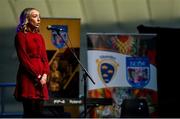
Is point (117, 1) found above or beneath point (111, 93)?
above

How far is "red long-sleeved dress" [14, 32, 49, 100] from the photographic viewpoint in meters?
3.92

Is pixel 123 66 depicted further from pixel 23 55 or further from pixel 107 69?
pixel 23 55

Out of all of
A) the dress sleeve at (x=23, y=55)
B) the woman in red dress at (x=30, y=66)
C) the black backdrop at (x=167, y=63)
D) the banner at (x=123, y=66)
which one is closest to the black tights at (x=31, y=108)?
the woman in red dress at (x=30, y=66)

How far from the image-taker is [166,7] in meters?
8.01

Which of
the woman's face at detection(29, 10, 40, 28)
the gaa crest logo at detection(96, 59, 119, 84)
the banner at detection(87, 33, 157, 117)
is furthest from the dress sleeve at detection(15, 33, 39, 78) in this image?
the gaa crest logo at detection(96, 59, 119, 84)

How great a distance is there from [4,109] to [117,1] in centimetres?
242

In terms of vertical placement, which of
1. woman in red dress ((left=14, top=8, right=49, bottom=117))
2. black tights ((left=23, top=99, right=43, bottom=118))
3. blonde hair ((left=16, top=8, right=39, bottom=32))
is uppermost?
blonde hair ((left=16, top=8, right=39, bottom=32))

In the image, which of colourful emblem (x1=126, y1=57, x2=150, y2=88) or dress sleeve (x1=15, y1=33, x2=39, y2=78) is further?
colourful emblem (x1=126, y1=57, x2=150, y2=88)

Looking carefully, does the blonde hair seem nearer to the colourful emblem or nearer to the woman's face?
the woman's face

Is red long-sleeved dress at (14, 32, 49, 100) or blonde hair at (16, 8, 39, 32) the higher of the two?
blonde hair at (16, 8, 39, 32)

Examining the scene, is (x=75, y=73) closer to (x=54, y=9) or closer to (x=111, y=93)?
(x=111, y=93)

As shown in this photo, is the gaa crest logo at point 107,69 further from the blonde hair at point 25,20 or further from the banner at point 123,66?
the blonde hair at point 25,20

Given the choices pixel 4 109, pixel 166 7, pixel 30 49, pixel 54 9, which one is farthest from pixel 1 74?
pixel 30 49

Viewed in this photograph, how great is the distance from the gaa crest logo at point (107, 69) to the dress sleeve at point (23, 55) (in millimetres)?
2763
